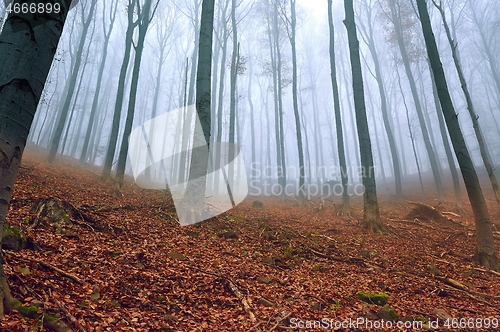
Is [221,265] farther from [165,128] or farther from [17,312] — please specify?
[165,128]

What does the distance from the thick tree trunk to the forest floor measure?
0.84 meters

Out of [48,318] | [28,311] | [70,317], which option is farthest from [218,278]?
[28,311]

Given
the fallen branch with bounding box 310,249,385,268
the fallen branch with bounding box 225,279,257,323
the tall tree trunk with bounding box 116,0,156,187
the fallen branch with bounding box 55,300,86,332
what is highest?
the tall tree trunk with bounding box 116,0,156,187

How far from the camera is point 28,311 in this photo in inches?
73.2

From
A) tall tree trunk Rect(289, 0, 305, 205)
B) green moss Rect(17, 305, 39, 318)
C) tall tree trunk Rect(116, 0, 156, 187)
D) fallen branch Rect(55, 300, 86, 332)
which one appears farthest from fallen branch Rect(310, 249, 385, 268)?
tall tree trunk Rect(289, 0, 305, 205)

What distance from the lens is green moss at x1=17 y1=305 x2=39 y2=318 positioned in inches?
72.5

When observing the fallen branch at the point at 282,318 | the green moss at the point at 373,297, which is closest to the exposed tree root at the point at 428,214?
the green moss at the point at 373,297

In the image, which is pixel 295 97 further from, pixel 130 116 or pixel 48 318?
pixel 48 318

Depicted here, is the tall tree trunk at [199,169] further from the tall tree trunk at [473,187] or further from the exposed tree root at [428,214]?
the exposed tree root at [428,214]

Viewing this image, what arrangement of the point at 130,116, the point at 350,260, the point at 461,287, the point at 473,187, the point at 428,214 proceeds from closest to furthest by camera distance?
the point at 461,287 → the point at 350,260 → the point at 473,187 → the point at 428,214 → the point at 130,116

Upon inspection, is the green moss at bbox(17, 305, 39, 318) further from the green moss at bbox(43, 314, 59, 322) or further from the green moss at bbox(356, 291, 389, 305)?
the green moss at bbox(356, 291, 389, 305)

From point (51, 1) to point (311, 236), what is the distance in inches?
273

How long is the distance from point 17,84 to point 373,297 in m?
4.76

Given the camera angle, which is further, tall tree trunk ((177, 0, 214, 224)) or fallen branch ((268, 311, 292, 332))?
tall tree trunk ((177, 0, 214, 224))
